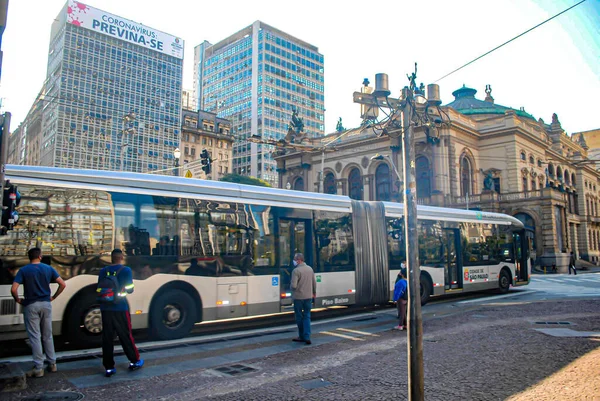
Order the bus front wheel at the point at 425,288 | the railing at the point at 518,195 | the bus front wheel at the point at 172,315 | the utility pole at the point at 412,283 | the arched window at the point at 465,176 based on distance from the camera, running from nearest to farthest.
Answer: the utility pole at the point at 412,283
the bus front wheel at the point at 172,315
the bus front wheel at the point at 425,288
the railing at the point at 518,195
the arched window at the point at 465,176

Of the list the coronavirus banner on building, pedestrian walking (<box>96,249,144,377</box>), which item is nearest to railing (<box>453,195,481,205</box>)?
pedestrian walking (<box>96,249,144,377</box>)

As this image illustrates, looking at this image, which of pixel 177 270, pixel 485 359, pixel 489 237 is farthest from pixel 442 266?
pixel 177 270

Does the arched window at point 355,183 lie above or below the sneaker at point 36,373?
above

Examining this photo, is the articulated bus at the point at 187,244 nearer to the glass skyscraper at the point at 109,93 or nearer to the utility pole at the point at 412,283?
the utility pole at the point at 412,283

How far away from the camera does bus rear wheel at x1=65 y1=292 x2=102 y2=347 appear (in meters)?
8.49

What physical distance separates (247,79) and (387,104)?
324 ft

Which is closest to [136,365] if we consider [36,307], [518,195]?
[36,307]

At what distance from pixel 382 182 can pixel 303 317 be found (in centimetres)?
4555

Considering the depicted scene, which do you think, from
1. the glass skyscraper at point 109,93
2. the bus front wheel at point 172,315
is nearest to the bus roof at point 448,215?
the bus front wheel at point 172,315

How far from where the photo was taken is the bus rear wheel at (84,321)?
8492mm

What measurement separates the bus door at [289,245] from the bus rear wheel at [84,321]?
14.3ft

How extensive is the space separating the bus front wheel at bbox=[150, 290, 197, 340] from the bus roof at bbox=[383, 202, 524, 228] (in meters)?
7.18

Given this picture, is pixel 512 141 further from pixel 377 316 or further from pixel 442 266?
pixel 377 316

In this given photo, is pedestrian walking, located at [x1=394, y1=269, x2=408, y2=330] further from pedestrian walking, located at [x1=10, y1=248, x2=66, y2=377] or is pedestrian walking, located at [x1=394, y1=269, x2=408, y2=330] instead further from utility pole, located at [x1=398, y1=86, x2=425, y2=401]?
pedestrian walking, located at [x1=10, y1=248, x2=66, y2=377]
